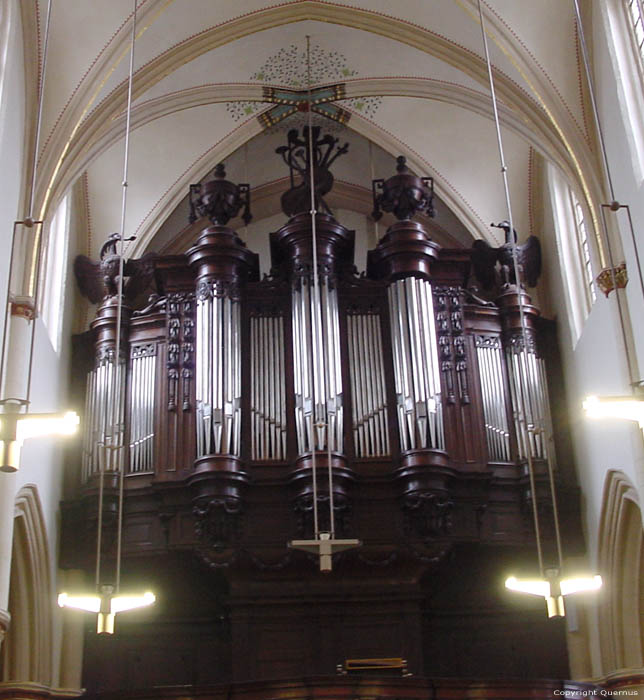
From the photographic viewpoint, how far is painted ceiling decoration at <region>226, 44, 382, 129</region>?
1648 cm

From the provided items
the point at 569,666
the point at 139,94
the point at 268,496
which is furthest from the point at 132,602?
the point at 139,94

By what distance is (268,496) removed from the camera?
14.2 m

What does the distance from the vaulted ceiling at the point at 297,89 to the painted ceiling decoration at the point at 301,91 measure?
0.08 ft

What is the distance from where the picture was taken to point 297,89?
1691cm

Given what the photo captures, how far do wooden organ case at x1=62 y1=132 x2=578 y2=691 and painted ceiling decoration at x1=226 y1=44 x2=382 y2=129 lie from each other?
185 cm

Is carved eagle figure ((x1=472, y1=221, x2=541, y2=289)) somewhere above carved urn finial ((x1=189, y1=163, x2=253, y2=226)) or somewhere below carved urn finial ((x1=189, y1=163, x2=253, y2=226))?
below

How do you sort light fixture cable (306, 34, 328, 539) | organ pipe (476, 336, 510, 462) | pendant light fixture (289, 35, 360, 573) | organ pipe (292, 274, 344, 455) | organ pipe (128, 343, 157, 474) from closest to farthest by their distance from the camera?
pendant light fixture (289, 35, 360, 573)
light fixture cable (306, 34, 328, 539)
organ pipe (292, 274, 344, 455)
organ pipe (128, 343, 157, 474)
organ pipe (476, 336, 510, 462)

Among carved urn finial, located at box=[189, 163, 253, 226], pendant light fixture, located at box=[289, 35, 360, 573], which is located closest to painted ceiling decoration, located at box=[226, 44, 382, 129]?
pendant light fixture, located at box=[289, 35, 360, 573]

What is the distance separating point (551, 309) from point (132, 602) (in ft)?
25.5

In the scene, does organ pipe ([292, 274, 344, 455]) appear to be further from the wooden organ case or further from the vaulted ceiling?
the vaulted ceiling

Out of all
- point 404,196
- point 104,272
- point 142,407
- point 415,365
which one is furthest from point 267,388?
point 404,196

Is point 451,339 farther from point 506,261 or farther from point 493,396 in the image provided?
point 506,261

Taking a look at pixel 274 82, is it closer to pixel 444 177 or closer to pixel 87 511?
pixel 444 177

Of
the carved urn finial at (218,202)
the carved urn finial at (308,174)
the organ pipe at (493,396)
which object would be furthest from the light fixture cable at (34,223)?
the organ pipe at (493,396)
